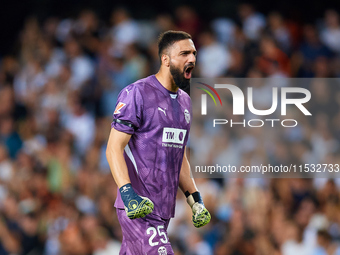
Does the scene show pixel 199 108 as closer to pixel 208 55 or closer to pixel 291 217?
pixel 208 55

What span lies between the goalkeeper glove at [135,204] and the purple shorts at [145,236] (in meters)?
0.30

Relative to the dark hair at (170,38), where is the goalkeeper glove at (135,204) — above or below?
below

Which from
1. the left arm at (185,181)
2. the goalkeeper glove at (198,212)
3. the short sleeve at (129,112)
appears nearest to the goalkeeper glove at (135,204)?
the short sleeve at (129,112)

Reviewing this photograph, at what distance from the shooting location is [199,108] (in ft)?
28.6

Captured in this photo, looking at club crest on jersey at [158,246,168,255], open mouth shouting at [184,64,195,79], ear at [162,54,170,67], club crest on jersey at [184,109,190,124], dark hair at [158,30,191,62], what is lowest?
club crest on jersey at [158,246,168,255]

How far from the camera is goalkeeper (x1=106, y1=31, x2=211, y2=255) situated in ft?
11.9

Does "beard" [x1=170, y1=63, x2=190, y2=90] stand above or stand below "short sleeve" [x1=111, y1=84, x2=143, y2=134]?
above

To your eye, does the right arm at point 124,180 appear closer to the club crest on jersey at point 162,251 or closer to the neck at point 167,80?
the club crest on jersey at point 162,251

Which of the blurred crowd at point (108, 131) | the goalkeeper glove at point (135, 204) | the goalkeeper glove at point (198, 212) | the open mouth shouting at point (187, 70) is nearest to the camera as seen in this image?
the goalkeeper glove at point (135, 204)

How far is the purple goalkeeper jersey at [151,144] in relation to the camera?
3701mm

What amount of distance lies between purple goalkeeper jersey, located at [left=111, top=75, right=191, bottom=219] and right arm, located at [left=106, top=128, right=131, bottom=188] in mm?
71

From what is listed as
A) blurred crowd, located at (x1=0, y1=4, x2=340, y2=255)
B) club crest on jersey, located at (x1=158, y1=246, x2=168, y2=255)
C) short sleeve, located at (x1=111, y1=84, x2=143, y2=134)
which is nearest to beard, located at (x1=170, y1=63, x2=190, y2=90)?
short sleeve, located at (x1=111, y1=84, x2=143, y2=134)

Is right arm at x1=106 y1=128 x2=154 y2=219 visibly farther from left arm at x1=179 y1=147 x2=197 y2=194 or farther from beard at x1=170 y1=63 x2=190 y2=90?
left arm at x1=179 y1=147 x2=197 y2=194

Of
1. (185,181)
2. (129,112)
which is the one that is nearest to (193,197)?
(185,181)
